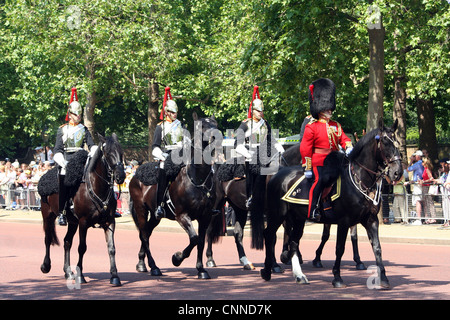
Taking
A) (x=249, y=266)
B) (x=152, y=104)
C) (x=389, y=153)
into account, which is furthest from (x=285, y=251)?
(x=152, y=104)

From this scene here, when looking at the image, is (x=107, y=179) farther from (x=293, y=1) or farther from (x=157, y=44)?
(x=157, y=44)

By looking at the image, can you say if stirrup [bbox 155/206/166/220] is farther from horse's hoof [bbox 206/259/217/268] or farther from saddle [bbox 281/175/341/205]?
saddle [bbox 281/175/341/205]

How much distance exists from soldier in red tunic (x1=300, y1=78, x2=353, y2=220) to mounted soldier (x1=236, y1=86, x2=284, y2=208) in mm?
2039

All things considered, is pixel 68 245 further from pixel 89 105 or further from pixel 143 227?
pixel 89 105

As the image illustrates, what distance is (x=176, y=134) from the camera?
13156 mm

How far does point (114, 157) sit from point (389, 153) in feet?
12.7

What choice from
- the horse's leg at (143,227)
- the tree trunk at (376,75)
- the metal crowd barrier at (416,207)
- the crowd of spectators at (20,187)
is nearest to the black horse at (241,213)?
the horse's leg at (143,227)

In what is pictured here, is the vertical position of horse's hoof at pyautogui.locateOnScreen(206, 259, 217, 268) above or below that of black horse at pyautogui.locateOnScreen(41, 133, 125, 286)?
below

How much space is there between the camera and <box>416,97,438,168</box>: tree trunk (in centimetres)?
3269

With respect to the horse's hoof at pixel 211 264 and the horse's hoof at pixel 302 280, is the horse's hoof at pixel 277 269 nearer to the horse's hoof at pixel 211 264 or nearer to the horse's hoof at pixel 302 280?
the horse's hoof at pixel 211 264

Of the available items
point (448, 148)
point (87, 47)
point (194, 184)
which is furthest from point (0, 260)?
point (448, 148)

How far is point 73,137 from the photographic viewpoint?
41.7 ft

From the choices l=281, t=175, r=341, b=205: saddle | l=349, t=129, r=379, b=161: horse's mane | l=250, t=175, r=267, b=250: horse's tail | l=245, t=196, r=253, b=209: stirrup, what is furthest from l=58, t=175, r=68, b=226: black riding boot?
l=349, t=129, r=379, b=161: horse's mane

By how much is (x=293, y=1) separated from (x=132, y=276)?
499 inches
